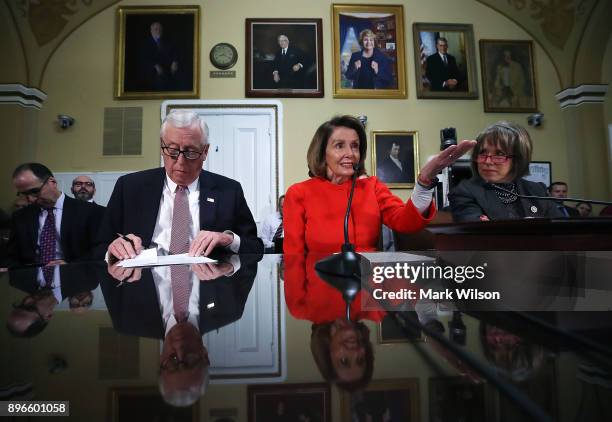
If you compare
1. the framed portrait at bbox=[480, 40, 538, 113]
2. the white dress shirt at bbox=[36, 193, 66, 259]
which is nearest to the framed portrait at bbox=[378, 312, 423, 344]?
the white dress shirt at bbox=[36, 193, 66, 259]

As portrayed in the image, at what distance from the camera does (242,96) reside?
544 cm

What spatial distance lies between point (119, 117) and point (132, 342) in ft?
19.0

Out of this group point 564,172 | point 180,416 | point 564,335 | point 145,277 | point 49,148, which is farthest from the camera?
point 564,172

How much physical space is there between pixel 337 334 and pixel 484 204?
1.49 m

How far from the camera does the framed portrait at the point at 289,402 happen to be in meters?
0.16

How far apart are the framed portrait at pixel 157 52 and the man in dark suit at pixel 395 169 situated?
2.89 m

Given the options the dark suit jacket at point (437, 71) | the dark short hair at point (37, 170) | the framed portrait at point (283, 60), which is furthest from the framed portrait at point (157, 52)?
the dark suit jacket at point (437, 71)

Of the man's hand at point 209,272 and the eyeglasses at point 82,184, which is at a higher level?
the eyeglasses at point 82,184

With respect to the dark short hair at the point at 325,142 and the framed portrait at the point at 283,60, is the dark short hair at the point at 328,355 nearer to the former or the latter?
the dark short hair at the point at 325,142

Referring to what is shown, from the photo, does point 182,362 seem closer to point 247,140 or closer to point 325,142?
point 325,142

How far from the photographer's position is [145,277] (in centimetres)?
67

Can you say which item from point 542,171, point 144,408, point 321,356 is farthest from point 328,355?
point 542,171

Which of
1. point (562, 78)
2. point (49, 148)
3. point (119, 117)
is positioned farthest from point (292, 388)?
point (562, 78)

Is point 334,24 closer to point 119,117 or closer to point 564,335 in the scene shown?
point 119,117
